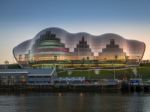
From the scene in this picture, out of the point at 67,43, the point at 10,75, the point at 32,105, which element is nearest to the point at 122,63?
the point at 67,43

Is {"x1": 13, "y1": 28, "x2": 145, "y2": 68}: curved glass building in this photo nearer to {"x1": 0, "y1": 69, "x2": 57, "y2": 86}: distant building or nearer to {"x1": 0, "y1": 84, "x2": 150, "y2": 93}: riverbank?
{"x1": 0, "y1": 69, "x2": 57, "y2": 86}: distant building

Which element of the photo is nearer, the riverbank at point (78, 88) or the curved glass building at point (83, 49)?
the riverbank at point (78, 88)

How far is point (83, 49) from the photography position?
10375 cm

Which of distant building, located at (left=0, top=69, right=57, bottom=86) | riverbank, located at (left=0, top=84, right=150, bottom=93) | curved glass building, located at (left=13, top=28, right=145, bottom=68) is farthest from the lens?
curved glass building, located at (left=13, top=28, right=145, bottom=68)

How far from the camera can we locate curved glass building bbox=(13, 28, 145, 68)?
338 feet

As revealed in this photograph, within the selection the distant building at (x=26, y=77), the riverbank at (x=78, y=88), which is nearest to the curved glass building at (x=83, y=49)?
the distant building at (x=26, y=77)

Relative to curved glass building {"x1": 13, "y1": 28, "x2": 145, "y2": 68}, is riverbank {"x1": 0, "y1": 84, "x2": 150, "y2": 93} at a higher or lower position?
lower

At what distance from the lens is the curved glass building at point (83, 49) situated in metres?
103

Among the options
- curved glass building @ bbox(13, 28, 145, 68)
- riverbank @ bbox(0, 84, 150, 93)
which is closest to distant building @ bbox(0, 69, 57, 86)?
riverbank @ bbox(0, 84, 150, 93)

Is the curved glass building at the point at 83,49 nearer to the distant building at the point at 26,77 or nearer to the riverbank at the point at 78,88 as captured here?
the distant building at the point at 26,77

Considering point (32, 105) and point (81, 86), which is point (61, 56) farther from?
point (32, 105)

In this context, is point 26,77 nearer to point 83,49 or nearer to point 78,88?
point 78,88

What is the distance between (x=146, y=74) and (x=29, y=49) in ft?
86.8

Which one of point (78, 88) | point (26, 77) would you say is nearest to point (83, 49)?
point (26, 77)
